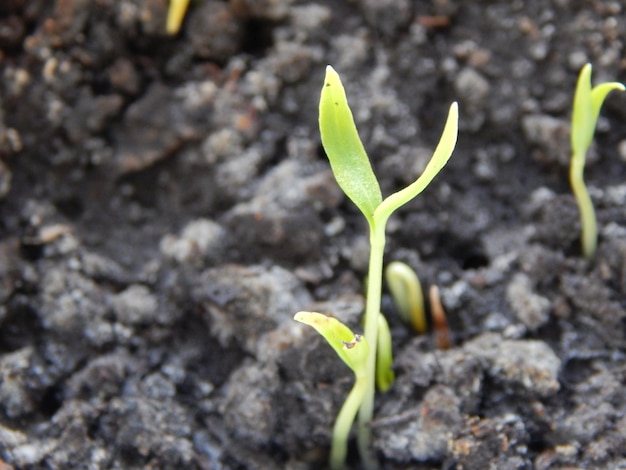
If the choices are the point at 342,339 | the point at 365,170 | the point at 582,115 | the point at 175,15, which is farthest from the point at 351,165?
the point at 175,15

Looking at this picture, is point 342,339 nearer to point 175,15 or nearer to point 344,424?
point 344,424

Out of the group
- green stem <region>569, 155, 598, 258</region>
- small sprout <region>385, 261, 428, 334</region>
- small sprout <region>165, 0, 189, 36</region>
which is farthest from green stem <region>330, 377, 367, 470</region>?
small sprout <region>165, 0, 189, 36</region>

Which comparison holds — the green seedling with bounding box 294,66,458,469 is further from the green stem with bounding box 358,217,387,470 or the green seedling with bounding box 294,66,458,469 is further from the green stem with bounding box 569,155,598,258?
the green stem with bounding box 569,155,598,258

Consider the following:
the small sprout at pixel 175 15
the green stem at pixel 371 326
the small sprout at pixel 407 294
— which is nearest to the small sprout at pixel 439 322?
the small sprout at pixel 407 294

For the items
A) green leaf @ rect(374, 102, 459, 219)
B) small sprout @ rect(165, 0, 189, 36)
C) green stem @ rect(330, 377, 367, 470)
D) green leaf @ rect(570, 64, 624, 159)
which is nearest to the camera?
green leaf @ rect(374, 102, 459, 219)

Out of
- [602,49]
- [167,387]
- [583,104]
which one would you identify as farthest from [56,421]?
[602,49]

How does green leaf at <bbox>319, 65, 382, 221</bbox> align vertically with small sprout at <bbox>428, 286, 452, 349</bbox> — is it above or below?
above
